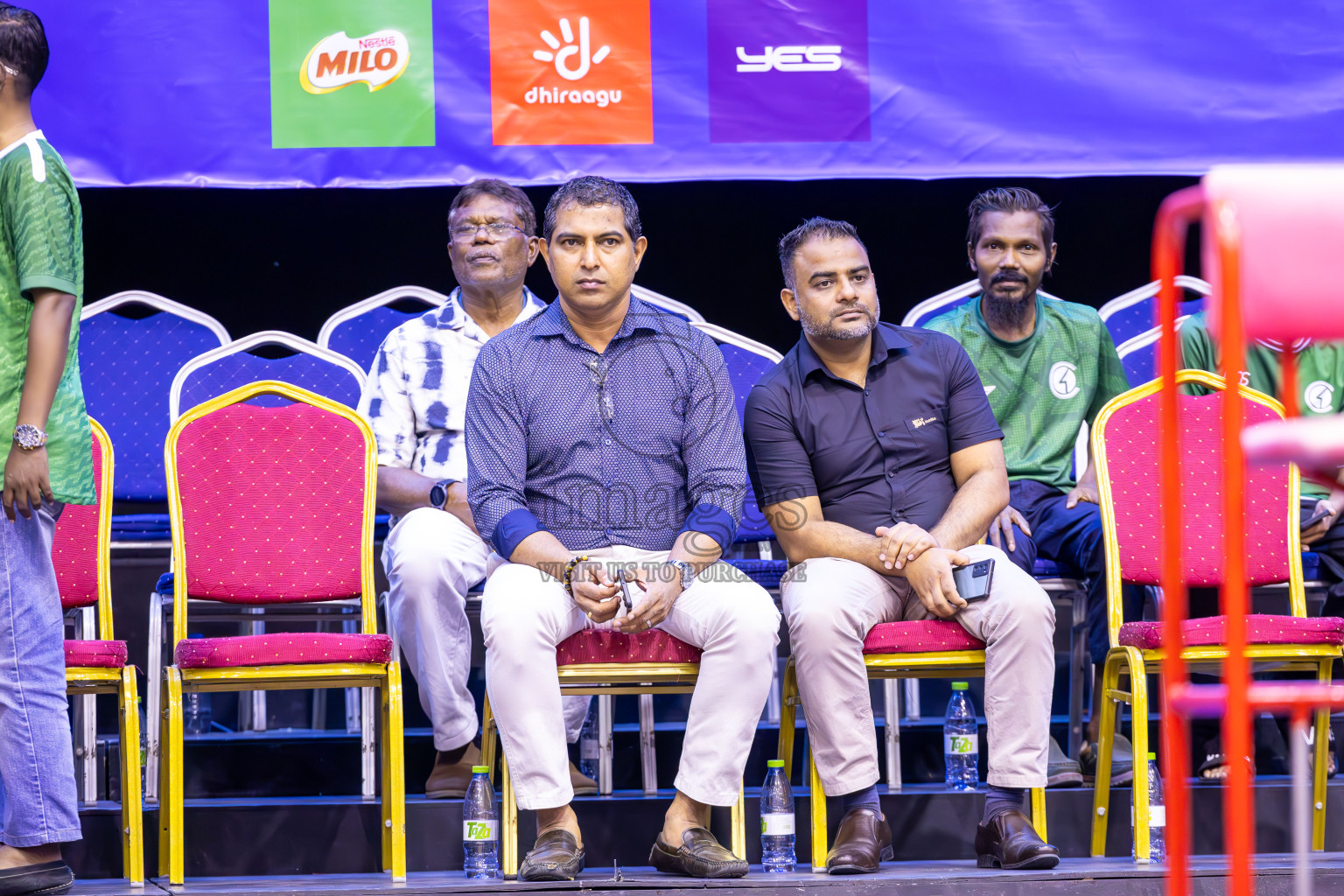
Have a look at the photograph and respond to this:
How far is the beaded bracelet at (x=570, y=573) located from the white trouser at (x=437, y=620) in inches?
12.3

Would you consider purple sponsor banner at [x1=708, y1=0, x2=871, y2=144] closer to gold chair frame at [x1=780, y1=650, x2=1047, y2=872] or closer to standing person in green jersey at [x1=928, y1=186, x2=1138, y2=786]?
standing person in green jersey at [x1=928, y1=186, x2=1138, y2=786]

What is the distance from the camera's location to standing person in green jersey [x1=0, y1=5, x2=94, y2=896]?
Answer: 251 cm

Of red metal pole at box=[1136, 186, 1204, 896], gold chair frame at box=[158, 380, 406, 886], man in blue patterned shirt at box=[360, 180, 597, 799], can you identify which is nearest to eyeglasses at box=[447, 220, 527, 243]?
man in blue patterned shirt at box=[360, 180, 597, 799]

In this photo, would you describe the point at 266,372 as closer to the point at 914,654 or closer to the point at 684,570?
the point at 684,570

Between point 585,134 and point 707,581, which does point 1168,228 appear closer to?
point 707,581

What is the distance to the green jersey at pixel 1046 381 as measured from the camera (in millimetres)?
3928

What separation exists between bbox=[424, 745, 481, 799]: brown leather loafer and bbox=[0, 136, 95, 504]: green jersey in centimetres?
104

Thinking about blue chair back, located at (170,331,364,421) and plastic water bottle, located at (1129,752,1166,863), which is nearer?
plastic water bottle, located at (1129,752,1166,863)

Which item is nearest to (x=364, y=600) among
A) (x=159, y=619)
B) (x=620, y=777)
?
(x=159, y=619)

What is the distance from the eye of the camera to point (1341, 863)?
9.25 feet

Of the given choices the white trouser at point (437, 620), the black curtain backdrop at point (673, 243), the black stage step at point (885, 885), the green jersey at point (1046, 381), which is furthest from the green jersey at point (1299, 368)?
the white trouser at point (437, 620)

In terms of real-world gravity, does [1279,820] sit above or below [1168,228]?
below

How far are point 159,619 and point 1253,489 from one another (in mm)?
2679

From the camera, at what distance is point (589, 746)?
347cm
